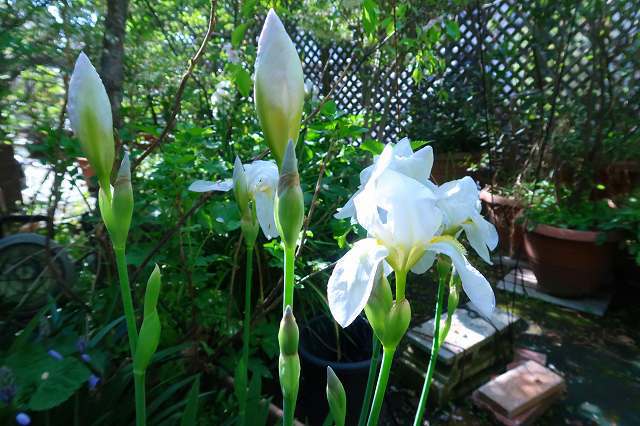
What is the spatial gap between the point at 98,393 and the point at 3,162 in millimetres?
1516

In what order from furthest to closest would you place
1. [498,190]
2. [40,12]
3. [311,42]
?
1. [311,42]
2. [498,190]
3. [40,12]

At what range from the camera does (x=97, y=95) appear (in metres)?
0.47

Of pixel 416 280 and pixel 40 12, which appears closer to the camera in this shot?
pixel 40 12

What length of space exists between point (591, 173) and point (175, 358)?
2753mm

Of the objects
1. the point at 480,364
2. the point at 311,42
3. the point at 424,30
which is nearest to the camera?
the point at 424,30

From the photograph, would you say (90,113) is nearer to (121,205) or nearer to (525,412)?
(121,205)

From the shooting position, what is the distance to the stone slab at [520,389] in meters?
1.48

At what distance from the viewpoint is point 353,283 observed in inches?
17.0

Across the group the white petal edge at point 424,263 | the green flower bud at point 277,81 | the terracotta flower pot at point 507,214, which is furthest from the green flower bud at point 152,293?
the terracotta flower pot at point 507,214

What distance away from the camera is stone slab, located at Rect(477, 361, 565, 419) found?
58.2 inches

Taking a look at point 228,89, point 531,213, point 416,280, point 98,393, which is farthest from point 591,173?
point 98,393

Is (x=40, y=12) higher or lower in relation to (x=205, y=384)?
higher

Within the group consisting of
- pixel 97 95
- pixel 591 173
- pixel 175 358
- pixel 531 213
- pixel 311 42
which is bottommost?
pixel 175 358

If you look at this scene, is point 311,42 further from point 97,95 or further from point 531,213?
point 97,95
